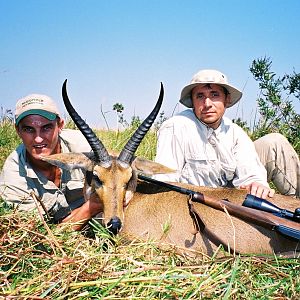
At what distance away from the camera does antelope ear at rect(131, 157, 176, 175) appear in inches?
226

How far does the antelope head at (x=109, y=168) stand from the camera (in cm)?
504

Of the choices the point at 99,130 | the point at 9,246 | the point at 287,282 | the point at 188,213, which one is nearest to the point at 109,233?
the point at 188,213

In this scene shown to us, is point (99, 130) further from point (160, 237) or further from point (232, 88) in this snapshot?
point (160, 237)

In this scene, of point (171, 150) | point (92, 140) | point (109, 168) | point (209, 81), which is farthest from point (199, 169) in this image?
point (92, 140)

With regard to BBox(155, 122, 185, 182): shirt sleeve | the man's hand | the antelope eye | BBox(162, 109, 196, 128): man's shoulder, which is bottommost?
the man's hand

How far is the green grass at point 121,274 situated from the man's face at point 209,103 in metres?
2.82

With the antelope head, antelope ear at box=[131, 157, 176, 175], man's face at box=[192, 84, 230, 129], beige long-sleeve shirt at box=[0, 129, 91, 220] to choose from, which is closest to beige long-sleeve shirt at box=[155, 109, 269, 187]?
man's face at box=[192, 84, 230, 129]

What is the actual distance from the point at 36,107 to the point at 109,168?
1324 millimetres

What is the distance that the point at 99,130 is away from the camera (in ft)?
39.5

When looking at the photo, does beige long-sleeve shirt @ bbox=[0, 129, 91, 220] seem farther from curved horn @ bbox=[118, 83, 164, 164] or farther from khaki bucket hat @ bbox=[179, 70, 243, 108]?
khaki bucket hat @ bbox=[179, 70, 243, 108]

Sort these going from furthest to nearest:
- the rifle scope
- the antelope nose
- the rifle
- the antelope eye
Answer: the antelope eye, the antelope nose, the rifle scope, the rifle

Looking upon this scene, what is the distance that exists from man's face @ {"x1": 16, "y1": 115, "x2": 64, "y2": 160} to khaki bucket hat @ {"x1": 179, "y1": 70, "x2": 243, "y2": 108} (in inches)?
87.8

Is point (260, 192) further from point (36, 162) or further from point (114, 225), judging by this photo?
point (36, 162)

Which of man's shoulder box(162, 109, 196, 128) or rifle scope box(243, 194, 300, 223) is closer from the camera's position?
rifle scope box(243, 194, 300, 223)
